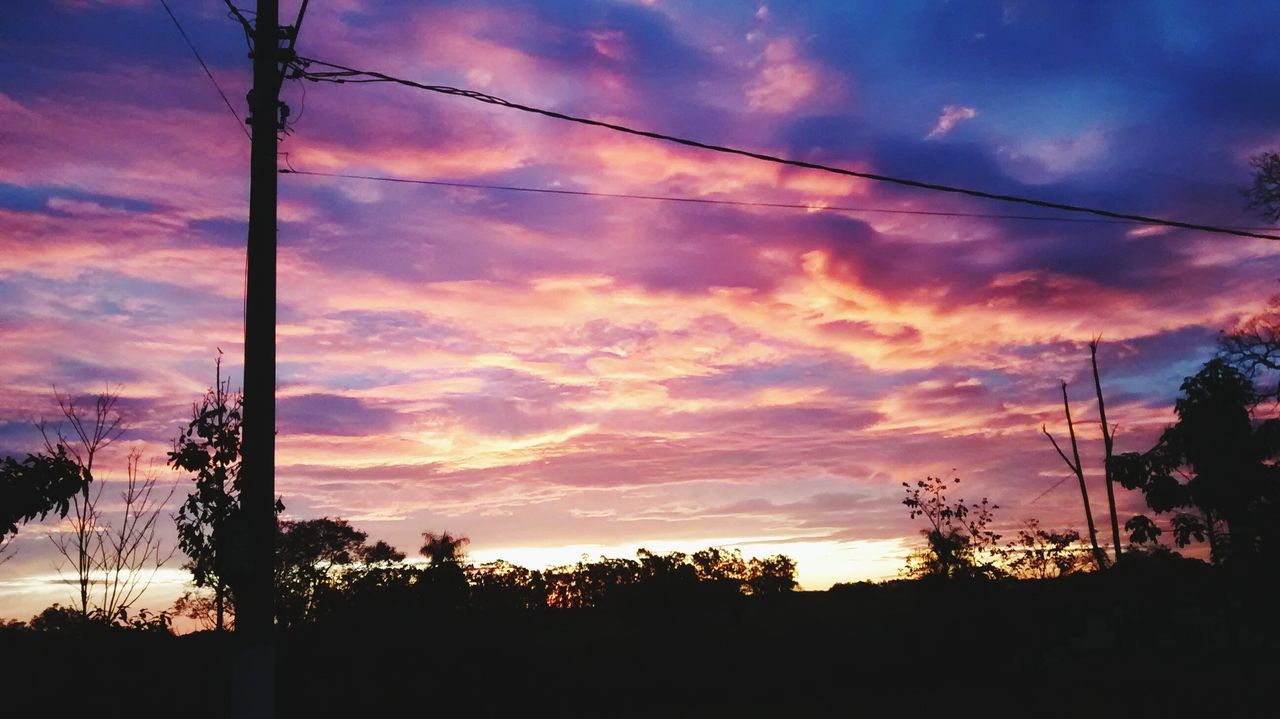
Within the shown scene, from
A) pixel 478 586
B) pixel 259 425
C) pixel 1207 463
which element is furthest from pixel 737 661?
pixel 259 425

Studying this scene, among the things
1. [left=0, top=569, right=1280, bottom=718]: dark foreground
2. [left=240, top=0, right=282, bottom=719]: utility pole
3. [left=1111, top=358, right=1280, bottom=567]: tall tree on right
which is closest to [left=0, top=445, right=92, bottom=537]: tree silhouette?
[left=0, top=569, right=1280, bottom=718]: dark foreground

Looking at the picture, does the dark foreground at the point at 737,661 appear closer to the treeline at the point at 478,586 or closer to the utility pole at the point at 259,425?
the treeline at the point at 478,586

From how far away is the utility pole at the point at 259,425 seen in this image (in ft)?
27.6

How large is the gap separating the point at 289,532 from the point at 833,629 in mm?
38308

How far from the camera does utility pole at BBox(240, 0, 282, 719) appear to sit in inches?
331

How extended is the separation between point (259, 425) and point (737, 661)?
22.1 metres

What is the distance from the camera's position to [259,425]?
351 inches

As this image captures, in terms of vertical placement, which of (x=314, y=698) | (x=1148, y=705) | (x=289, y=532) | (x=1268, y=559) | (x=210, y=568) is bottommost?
(x=1148, y=705)

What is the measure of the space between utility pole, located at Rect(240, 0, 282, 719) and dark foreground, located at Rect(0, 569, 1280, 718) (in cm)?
1177

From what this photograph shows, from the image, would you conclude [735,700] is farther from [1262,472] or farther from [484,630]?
[1262,472]

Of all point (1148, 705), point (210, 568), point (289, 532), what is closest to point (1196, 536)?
point (1148, 705)

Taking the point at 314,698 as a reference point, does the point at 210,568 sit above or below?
above

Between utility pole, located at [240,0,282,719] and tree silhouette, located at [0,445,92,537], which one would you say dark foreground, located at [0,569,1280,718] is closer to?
tree silhouette, located at [0,445,92,537]

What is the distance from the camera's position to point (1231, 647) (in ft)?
98.1
